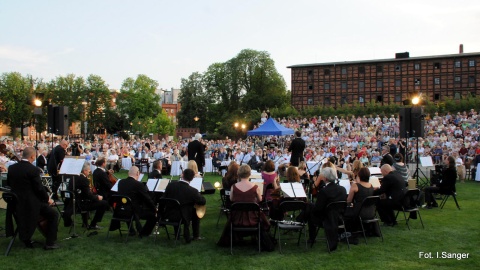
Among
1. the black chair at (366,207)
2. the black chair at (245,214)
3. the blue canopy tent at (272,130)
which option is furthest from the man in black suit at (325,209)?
the blue canopy tent at (272,130)

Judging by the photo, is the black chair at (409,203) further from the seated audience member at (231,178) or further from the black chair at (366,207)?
the seated audience member at (231,178)

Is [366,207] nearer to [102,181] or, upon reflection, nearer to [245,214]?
[245,214]

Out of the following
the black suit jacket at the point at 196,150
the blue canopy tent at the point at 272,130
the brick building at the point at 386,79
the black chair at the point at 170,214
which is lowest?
the black chair at the point at 170,214

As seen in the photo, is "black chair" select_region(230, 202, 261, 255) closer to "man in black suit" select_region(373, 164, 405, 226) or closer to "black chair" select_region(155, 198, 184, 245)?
"black chair" select_region(155, 198, 184, 245)

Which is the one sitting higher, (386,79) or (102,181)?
(386,79)

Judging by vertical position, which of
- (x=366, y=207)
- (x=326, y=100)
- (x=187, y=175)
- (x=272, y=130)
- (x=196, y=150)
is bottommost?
(x=366, y=207)

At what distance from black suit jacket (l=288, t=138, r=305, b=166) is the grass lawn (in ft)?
14.8

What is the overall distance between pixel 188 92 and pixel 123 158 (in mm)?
42534

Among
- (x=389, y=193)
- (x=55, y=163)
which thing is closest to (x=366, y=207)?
(x=389, y=193)

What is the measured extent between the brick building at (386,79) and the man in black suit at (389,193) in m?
40.2

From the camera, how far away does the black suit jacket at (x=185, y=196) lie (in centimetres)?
709

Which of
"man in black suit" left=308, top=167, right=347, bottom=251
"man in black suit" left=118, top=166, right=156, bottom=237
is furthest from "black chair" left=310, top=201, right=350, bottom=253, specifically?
Result: "man in black suit" left=118, top=166, right=156, bottom=237

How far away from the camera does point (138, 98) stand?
67375 mm

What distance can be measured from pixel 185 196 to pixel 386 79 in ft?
164
